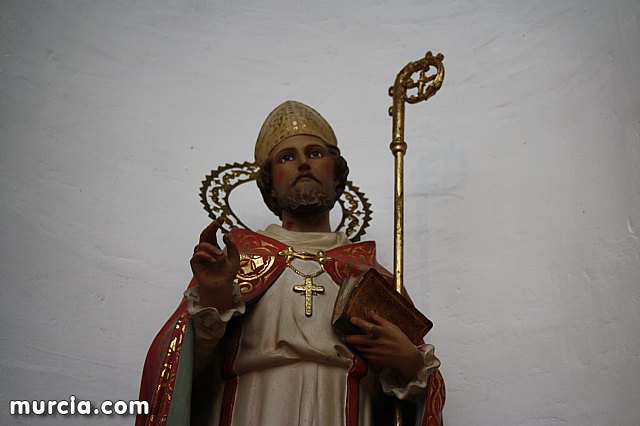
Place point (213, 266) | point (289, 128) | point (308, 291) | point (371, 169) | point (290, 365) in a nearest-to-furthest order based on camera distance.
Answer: point (213, 266) < point (290, 365) < point (308, 291) < point (289, 128) < point (371, 169)

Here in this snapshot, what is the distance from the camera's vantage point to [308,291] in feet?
7.93

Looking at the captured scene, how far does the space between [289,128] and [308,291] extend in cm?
52

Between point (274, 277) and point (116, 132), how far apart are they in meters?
1.11

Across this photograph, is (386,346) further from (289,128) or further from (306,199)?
(289,128)

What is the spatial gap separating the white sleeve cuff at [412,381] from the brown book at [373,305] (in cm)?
6

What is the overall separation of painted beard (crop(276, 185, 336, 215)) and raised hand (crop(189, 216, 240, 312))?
424 millimetres

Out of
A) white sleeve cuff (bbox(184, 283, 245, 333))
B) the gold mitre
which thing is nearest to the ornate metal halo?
the gold mitre

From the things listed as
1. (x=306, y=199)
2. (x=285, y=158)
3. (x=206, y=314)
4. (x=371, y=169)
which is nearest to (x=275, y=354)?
(x=206, y=314)

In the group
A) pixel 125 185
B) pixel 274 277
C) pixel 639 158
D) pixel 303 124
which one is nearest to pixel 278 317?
pixel 274 277

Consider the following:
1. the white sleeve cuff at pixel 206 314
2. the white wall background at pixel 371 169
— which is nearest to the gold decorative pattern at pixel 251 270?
the white sleeve cuff at pixel 206 314

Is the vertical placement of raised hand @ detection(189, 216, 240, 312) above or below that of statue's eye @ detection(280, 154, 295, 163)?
below

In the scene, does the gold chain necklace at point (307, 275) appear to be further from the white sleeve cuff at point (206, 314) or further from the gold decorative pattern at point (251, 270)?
the white sleeve cuff at point (206, 314)

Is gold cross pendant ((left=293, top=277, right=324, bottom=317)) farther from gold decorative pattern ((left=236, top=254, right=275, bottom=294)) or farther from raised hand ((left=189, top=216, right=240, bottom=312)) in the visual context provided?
raised hand ((left=189, top=216, right=240, bottom=312))

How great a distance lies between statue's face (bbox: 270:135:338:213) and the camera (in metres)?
2.65
